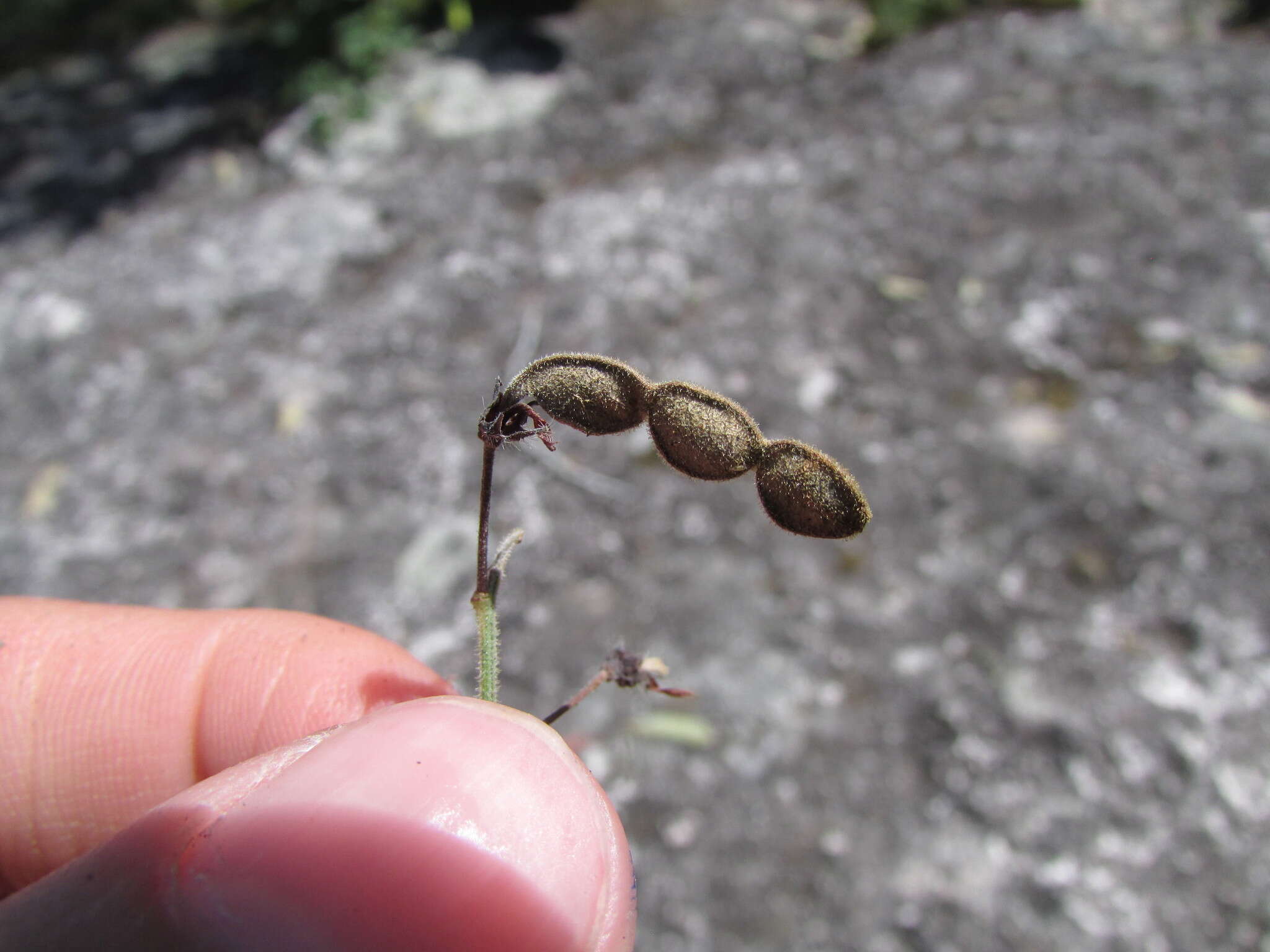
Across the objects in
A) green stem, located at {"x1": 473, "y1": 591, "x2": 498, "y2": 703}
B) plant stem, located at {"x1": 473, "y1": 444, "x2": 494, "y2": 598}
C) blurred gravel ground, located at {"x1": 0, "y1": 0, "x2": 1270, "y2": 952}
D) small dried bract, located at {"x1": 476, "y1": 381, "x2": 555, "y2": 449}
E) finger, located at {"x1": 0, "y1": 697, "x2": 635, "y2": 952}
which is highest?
small dried bract, located at {"x1": 476, "y1": 381, "x2": 555, "y2": 449}

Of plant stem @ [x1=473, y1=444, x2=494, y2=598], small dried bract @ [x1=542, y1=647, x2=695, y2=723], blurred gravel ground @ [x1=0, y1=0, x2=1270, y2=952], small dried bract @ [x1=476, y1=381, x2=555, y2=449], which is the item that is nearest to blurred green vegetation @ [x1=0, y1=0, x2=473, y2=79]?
blurred gravel ground @ [x1=0, y1=0, x2=1270, y2=952]

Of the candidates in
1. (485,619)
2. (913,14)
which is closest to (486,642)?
(485,619)

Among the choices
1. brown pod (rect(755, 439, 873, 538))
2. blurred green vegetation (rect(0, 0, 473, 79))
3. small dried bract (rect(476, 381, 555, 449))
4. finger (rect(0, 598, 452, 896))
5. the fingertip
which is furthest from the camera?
blurred green vegetation (rect(0, 0, 473, 79))

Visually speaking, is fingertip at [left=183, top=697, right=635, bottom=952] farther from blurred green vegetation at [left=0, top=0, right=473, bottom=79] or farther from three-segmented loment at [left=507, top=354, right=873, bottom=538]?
blurred green vegetation at [left=0, top=0, right=473, bottom=79]

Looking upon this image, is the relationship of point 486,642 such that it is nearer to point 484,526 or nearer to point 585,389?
point 484,526

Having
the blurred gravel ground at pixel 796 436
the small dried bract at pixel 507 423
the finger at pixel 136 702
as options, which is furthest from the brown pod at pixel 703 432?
the blurred gravel ground at pixel 796 436

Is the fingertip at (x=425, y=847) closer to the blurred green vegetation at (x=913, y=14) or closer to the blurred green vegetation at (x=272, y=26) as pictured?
the blurred green vegetation at (x=272, y=26)

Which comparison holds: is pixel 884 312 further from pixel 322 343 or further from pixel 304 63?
pixel 304 63
